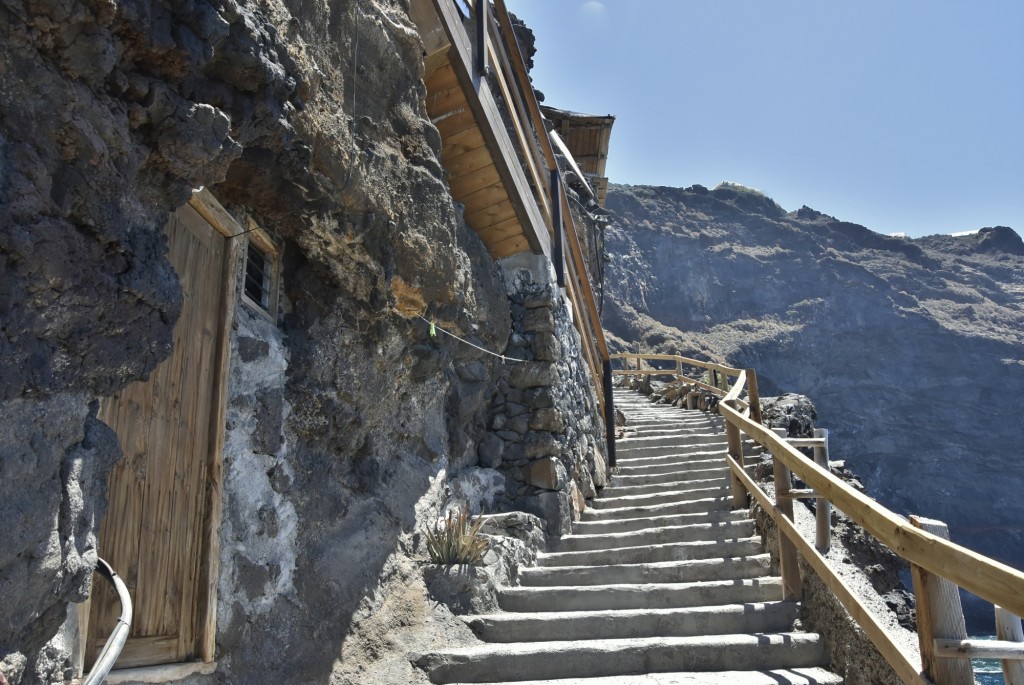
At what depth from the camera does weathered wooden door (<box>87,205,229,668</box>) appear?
285 cm

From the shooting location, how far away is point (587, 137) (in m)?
19.7

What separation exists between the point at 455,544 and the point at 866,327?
44548 mm

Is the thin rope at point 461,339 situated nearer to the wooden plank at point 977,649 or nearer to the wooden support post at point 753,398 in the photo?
the wooden support post at point 753,398

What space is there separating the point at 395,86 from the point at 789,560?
3.88m

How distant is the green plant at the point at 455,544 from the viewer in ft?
15.8

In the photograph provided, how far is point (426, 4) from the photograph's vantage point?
17.1 feet

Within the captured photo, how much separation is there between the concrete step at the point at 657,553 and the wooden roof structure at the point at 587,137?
13.5 meters

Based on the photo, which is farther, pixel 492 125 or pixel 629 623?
pixel 492 125

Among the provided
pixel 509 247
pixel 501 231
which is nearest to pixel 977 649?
pixel 501 231

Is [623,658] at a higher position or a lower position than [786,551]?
lower

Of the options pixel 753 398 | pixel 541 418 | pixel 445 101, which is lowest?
pixel 541 418

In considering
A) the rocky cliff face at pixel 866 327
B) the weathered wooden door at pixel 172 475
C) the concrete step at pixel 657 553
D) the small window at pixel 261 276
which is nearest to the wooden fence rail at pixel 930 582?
the concrete step at pixel 657 553

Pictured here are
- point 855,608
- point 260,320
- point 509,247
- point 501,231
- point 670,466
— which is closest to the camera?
point 855,608

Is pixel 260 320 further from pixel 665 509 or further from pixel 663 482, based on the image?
pixel 663 482
